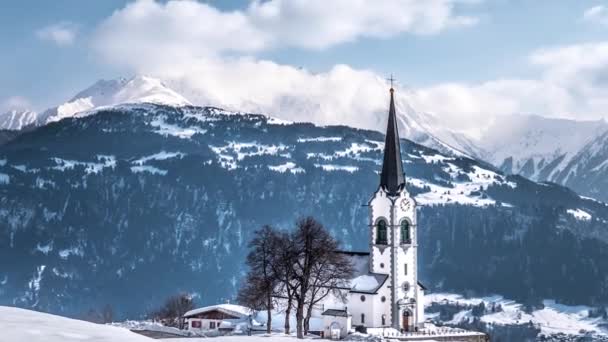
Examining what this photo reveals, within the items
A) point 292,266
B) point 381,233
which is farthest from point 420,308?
point 292,266

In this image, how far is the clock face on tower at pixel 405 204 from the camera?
99125 mm

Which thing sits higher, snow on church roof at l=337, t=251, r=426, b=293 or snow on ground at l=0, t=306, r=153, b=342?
snow on church roof at l=337, t=251, r=426, b=293

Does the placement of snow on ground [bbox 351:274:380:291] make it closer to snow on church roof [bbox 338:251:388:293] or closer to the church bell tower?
snow on church roof [bbox 338:251:388:293]

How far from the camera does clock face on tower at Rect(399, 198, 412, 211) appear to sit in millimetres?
99125

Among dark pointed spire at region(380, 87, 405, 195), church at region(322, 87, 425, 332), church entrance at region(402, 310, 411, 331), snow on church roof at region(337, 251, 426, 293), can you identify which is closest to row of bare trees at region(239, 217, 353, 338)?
church at region(322, 87, 425, 332)

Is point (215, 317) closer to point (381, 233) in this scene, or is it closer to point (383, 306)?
point (383, 306)

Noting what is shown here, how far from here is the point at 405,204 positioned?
326ft

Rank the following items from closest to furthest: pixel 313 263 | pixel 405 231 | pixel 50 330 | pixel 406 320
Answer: pixel 50 330
pixel 313 263
pixel 406 320
pixel 405 231

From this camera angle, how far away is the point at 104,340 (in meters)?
24.6

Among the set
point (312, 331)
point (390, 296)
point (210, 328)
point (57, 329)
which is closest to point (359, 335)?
point (312, 331)

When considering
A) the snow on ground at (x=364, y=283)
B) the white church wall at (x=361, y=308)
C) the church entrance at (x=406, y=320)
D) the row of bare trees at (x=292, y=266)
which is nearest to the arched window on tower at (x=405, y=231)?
the snow on ground at (x=364, y=283)

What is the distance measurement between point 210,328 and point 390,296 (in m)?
18.3

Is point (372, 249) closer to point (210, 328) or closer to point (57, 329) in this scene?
point (210, 328)

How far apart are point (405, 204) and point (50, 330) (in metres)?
76.4
